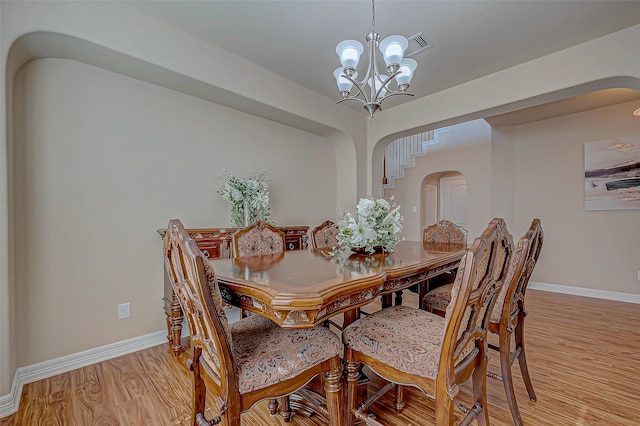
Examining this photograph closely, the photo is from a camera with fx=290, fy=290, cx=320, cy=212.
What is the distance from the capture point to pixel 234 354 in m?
1.17

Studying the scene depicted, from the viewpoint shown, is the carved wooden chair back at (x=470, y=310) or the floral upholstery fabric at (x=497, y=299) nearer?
the carved wooden chair back at (x=470, y=310)

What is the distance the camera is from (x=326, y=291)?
3.48 ft

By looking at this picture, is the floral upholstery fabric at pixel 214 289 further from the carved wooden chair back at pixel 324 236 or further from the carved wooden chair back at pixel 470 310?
the carved wooden chair back at pixel 324 236

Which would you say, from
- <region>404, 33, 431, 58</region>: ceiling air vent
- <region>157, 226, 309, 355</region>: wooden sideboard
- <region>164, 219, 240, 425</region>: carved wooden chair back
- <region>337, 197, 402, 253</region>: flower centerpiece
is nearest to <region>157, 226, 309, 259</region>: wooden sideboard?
Answer: <region>157, 226, 309, 355</region>: wooden sideboard

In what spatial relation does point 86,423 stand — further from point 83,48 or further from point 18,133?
point 83,48

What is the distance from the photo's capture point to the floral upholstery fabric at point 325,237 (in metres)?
2.82

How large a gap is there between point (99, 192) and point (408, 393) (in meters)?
2.76

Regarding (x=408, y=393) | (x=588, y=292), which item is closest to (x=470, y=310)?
(x=408, y=393)

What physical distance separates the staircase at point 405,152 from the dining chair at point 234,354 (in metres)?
4.98

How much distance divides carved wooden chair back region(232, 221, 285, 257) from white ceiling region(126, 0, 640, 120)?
161cm

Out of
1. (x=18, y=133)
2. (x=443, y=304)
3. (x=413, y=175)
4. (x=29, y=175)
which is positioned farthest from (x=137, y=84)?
(x=413, y=175)

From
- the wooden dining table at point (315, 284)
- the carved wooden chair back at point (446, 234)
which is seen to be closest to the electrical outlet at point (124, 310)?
the wooden dining table at point (315, 284)

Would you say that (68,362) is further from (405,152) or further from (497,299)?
(405,152)

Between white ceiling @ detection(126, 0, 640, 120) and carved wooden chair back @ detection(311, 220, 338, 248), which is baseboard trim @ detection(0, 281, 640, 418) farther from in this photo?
white ceiling @ detection(126, 0, 640, 120)
